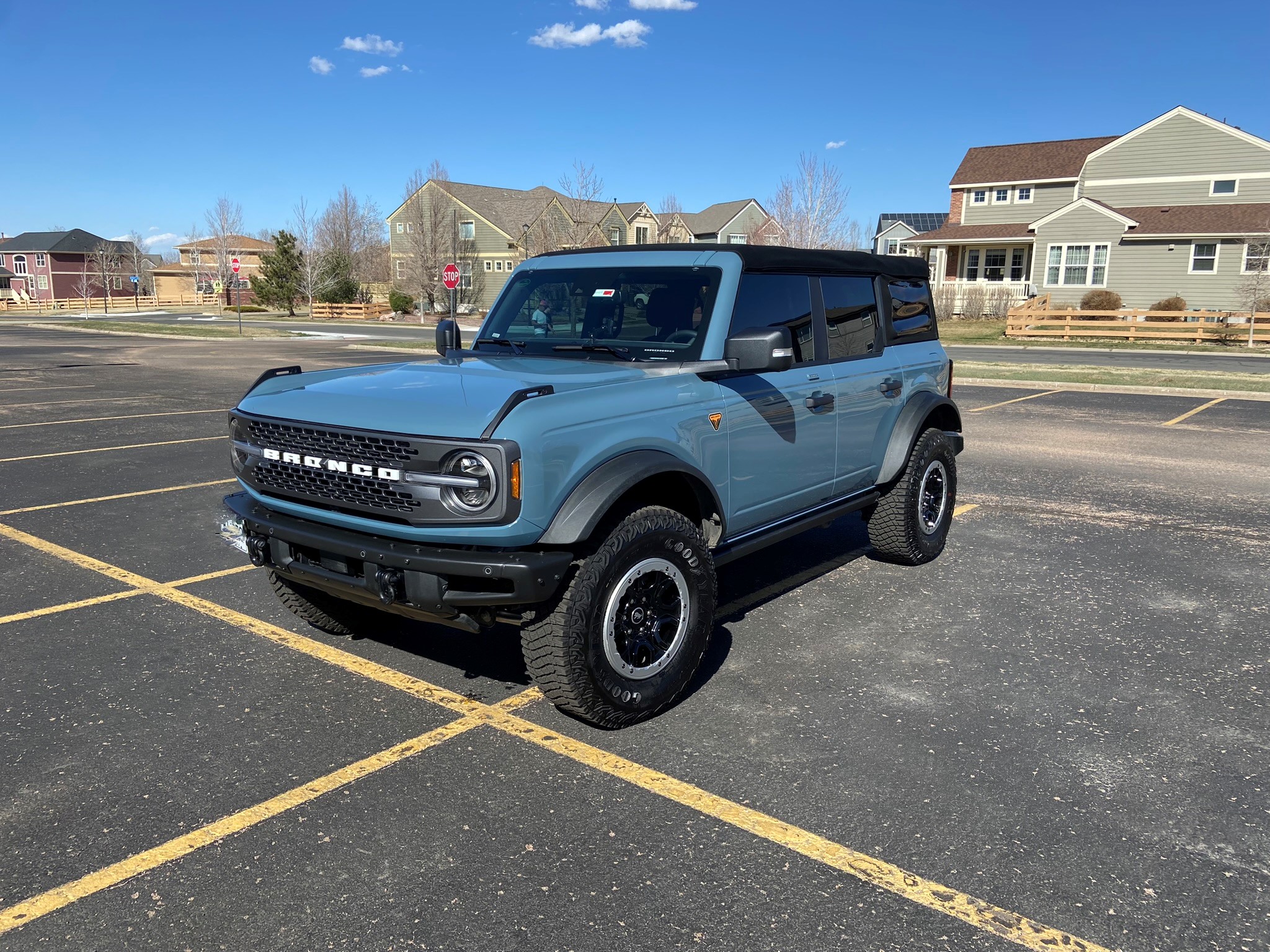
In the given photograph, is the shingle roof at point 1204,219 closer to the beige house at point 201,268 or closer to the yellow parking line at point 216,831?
the yellow parking line at point 216,831

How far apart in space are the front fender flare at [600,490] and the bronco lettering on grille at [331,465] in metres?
0.63

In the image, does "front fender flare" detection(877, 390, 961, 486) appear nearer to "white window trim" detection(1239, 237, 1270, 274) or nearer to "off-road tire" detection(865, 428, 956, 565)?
"off-road tire" detection(865, 428, 956, 565)

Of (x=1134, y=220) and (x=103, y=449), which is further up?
(x=1134, y=220)

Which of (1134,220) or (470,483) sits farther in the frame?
(1134,220)

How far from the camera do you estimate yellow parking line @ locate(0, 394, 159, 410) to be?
14297 millimetres

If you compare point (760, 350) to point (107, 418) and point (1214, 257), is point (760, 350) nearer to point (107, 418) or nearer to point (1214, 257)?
point (107, 418)

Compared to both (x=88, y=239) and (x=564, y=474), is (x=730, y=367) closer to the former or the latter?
(x=564, y=474)

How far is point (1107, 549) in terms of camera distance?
22.0ft

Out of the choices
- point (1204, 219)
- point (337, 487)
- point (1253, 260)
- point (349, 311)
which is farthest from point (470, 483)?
point (349, 311)

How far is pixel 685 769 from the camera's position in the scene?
3551mm

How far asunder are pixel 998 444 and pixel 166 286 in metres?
107

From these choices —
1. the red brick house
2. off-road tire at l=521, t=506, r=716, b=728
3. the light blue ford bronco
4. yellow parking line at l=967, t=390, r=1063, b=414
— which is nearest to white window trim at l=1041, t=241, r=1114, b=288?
yellow parking line at l=967, t=390, r=1063, b=414

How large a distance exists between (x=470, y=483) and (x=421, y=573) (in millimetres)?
387

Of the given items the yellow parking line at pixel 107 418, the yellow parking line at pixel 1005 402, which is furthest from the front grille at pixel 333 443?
the yellow parking line at pixel 1005 402
